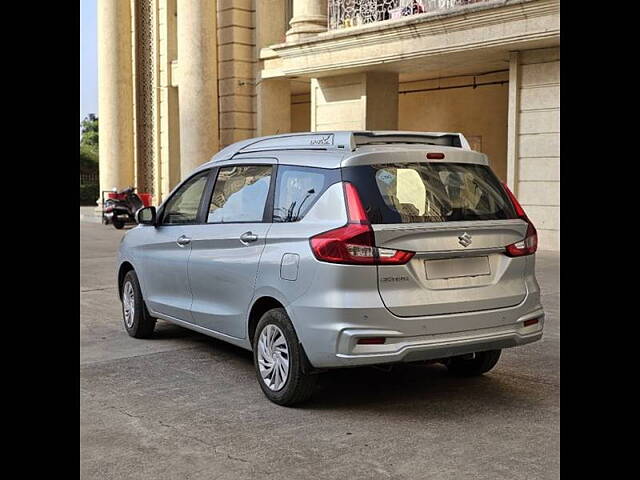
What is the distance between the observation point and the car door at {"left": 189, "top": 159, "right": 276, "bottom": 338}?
5.73 meters

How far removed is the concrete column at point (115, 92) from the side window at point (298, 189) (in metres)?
19.0

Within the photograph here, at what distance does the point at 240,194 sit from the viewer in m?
6.12

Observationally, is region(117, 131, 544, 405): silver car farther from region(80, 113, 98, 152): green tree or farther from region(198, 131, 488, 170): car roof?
region(80, 113, 98, 152): green tree

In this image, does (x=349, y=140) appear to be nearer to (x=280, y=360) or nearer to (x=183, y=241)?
(x=280, y=360)

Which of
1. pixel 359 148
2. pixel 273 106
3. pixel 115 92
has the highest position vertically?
pixel 115 92

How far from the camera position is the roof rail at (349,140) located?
5.49 m

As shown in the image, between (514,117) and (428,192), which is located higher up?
(514,117)

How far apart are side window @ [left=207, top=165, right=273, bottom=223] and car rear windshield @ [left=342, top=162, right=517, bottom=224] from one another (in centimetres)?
92

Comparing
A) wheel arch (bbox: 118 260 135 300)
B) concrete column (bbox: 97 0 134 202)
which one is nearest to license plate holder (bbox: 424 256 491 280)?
wheel arch (bbox: 118 260 135 300)

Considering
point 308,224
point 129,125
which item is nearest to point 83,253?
point 129,125

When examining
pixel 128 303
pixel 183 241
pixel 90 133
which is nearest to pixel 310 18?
pixel 128 303

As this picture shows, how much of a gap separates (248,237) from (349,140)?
38.7 inches
